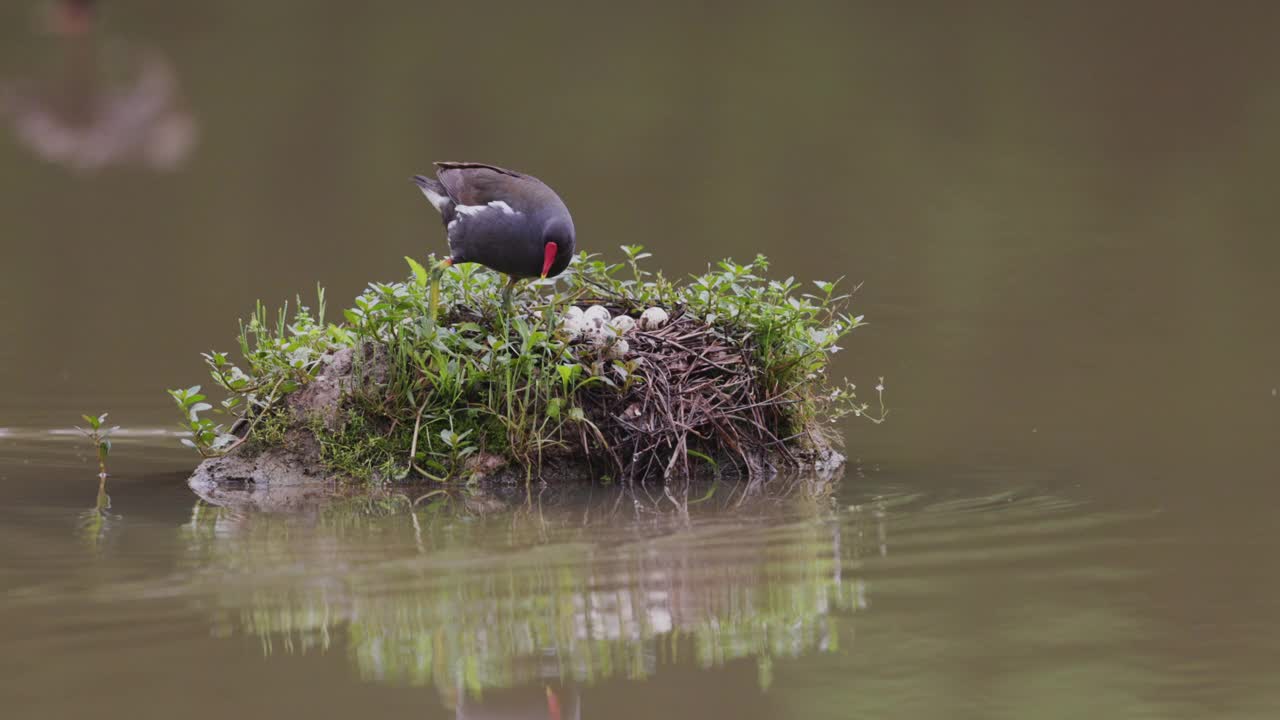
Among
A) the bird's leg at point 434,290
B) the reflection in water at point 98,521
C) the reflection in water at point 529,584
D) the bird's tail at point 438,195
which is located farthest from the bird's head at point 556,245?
the reflection in water at point 98,521

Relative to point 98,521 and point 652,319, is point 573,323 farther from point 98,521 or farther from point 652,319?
point 98,521

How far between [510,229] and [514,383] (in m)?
0.68

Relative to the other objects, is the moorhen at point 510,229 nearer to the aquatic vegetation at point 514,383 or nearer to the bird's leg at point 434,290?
the bird's leg at point 434,290

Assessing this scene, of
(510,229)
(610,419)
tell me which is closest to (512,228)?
(510,229)

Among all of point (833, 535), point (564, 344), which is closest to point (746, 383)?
Result: point (564, 344)

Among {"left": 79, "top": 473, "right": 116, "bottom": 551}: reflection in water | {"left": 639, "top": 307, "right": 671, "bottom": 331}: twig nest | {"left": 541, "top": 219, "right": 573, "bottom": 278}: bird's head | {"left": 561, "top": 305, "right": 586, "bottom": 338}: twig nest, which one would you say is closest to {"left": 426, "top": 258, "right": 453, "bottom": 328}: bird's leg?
{"left": 541, "top": 219, "right": 573, "bottom": 278}: bird's head

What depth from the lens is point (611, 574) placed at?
5414mm

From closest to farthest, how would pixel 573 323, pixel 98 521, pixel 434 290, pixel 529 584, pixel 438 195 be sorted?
pixel 529 584, pixel 98 521, pixel 434 290, pixel 573 323, pixel 438 195

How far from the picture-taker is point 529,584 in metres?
5.23

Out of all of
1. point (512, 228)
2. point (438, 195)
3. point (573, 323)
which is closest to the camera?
point (512, 228)

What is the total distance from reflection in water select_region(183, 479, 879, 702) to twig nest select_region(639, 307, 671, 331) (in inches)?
36.3

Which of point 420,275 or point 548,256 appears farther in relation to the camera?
point 420,275

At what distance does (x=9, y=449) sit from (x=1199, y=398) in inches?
255

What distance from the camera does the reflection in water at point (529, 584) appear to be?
4.44 metres
